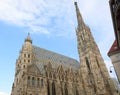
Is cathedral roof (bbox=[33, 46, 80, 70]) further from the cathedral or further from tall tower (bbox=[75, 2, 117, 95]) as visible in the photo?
tall tower (bbox=[75, 2, 117, 95])

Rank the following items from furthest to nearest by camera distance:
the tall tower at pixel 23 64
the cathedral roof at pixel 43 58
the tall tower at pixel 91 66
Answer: the tall tower at pixel 91 66, the cathedral roof at pixel 43 58, the tall tower at pixel 23 64

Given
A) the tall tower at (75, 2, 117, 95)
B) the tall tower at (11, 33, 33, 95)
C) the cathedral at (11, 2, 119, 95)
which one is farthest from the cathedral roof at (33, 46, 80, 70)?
the tall tower at (75, 2, 117, 95)

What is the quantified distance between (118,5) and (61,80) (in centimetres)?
3697

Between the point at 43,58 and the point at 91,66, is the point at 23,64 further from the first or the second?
the point at 91,66

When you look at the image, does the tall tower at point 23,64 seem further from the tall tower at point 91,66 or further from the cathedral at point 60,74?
the tall tower at point 91,66

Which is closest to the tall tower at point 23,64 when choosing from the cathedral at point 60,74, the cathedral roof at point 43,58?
the cathedral at point 60,74

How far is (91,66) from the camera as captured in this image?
A: 55.0m

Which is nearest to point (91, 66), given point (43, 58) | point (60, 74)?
point (60, 74)

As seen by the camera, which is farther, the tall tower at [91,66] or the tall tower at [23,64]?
the tall tower at [91,66]

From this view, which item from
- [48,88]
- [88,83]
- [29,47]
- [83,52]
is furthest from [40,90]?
[83,52]

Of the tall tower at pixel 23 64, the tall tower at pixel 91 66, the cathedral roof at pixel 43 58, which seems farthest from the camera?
the tall tower at pixel 91 66

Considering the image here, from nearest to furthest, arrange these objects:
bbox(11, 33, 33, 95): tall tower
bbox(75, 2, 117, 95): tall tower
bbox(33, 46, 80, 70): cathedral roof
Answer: bbox(11, 33, 33, 95): tall tower < bbox(33, 46, 80, 70): cathedral roof < bbox(75, 2, 117, 95): tall tower

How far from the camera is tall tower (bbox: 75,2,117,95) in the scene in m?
49.7

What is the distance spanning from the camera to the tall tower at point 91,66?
49656 millimetres
